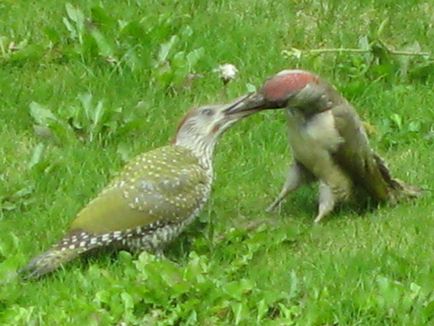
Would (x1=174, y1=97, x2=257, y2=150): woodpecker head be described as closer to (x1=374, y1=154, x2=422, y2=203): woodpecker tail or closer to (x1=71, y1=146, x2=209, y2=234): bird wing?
(x1=71, y1=146, x2=209, y2=234): bird wing

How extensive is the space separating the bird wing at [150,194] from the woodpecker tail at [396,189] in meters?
1.03

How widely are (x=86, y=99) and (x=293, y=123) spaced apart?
158 cm

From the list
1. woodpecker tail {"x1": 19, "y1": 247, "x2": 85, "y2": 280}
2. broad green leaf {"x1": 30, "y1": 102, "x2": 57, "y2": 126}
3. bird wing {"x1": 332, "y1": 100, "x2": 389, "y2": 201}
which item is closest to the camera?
woodpecker tail {"x1": 19, "y1": 247, "x2": 85, "y2": 280}

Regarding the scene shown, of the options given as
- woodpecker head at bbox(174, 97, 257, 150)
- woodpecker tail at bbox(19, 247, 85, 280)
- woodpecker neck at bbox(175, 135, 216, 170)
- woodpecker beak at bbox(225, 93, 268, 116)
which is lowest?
woodpecker tail at bbox(19, 247, 85, 280)

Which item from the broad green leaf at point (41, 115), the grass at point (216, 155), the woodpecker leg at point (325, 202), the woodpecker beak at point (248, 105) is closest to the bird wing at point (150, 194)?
the grass at point (216, 155)

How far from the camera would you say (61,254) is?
7648mm

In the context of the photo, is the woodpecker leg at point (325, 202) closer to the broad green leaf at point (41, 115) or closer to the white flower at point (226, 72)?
the white flower at point (226, 72)

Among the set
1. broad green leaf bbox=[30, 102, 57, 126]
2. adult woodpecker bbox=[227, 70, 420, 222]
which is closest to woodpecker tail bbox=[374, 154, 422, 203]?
adult woodpecker bbox=[227, 70, 420, 222]

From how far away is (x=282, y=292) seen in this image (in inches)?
290

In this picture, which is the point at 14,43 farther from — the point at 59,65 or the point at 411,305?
the point at 411,305

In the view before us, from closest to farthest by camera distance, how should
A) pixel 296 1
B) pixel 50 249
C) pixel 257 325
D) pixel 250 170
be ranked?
pixel 257 325 < pixel 50 249 < pixel 250 170 < pixel 296 1

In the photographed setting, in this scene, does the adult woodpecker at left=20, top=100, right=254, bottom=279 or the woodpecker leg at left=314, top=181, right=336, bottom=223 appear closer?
the adult woodpecker at left=20, top=100, right=254, bottom=279

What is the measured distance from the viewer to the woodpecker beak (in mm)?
8242

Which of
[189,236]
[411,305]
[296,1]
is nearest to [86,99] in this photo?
[189,236]
